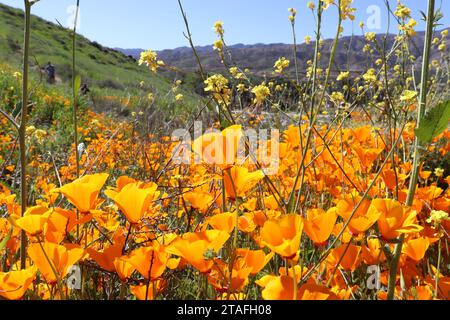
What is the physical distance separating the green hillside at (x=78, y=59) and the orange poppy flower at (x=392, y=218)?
14.8 metres

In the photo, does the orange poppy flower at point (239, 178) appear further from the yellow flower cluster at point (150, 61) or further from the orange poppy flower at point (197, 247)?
the yellow flower cluster at point (150, 61)

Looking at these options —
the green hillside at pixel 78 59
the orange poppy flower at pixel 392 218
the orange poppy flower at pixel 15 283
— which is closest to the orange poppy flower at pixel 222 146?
the orange poppy flower at pixel 392 218

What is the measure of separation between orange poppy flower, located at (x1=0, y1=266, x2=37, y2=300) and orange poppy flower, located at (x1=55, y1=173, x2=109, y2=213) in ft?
0.51

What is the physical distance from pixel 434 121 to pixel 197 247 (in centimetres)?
45

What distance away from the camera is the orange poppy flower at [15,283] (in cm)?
71

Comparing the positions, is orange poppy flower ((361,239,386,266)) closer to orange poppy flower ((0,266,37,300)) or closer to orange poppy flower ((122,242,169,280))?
orange poppy flower ((122,242,169,280))

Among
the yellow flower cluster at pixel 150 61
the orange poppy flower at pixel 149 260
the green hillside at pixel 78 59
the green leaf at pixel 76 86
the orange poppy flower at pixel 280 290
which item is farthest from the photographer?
the green hillside at pixel 78 59

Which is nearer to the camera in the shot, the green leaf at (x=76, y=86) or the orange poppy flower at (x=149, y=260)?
the orange poppy flower at (x=149, y=260)

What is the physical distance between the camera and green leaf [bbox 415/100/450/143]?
71 centimetres

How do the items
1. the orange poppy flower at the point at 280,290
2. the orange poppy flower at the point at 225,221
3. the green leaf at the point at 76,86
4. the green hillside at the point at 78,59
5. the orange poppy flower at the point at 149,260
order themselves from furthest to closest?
the green hillside at the point at 78,59 → the green leaf at the point at 76,86 → the orange poppy flower at the point at 225,221 → the orange poppy flower at the point at 149,260 → the orange poppy flower at the point at 280,290
